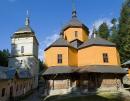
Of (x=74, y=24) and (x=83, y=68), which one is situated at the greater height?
(x=74, y=24)

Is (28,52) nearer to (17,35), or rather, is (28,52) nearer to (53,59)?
(17,35)

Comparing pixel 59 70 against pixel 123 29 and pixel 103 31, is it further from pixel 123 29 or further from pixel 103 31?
pixel 103 31

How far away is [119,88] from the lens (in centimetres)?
3056

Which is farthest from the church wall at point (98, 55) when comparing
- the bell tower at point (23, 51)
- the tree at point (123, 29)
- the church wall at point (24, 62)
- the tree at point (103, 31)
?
the tree at point (103, 31)

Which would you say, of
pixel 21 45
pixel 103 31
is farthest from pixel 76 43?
pixel 103 31

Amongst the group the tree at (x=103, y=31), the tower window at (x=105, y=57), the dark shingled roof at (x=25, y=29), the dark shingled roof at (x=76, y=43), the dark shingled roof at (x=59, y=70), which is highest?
the tree at (x=103, y=31)

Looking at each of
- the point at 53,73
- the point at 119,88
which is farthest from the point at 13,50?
the point at 119,88

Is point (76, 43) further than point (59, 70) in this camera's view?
Yes

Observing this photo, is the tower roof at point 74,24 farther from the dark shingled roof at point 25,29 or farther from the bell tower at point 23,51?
the dark shingled roof at point 25,29

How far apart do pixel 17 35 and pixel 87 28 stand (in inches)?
838

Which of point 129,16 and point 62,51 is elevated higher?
point 129,16

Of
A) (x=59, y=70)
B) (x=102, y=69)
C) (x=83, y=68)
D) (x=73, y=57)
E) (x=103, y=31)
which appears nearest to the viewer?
(x=102, y=69)

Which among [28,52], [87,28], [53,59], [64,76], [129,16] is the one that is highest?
[129,16]

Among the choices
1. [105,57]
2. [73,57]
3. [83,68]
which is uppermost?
[73,57]
